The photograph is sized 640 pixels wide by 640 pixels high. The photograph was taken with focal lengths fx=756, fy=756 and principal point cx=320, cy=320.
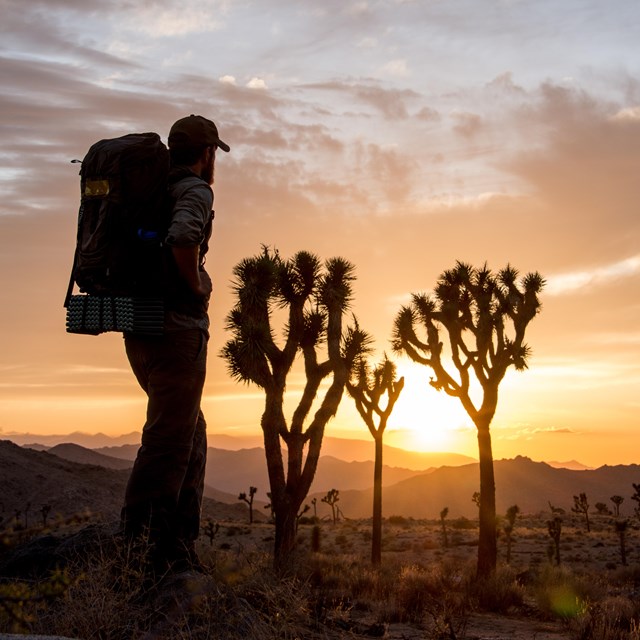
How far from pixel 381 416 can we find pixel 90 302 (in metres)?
17.4

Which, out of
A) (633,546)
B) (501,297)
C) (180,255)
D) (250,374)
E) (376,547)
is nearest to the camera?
(180,255)

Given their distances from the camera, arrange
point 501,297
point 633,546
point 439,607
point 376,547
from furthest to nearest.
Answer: point 633,546 < point 376,547 < point 501,297 < point 439,607

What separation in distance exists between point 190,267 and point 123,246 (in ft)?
1.34

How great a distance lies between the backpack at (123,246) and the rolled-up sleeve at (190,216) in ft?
0.55

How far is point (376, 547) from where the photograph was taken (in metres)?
20.7

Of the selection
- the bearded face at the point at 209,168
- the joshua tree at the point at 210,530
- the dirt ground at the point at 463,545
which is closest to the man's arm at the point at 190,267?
the bearded face at the point at 209,168

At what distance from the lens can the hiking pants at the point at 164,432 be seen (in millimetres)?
4117

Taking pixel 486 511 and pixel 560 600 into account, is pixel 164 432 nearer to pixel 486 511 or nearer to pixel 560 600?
pixel 560 600

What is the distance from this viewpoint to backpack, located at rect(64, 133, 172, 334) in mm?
3992

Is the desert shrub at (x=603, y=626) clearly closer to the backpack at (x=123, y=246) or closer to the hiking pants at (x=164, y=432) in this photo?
the hiking pants at (x=164, y=432)

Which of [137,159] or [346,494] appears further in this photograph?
[346,494]

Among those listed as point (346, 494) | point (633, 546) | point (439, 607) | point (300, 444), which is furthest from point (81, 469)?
point (346, 494)

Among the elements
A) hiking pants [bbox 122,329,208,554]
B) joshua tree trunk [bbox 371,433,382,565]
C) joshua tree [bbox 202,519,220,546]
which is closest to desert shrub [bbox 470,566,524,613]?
hiking pants [bbox 122,329,208,554]

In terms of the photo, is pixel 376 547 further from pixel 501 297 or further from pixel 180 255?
pixel 180 255
